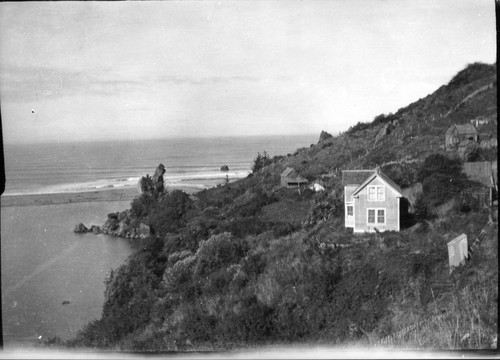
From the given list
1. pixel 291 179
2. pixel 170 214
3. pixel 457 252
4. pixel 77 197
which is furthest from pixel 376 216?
pixel 77 197

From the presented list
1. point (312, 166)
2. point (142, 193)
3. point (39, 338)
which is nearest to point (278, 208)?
point (312, 166)

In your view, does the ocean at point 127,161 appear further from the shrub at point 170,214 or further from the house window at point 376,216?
the house window at point 376,216

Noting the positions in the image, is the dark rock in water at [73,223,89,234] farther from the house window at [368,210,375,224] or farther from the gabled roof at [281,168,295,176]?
the house window at [368,210,375,224]

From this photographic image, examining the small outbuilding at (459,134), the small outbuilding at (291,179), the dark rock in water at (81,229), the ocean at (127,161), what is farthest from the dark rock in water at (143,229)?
the small outbuilding at (459,134)

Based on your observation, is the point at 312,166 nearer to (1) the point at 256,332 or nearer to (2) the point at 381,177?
(2) the point at 381,177

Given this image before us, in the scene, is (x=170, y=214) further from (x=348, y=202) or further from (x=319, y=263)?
(x=348, y=202)

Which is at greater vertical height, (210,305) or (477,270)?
(477,270)
